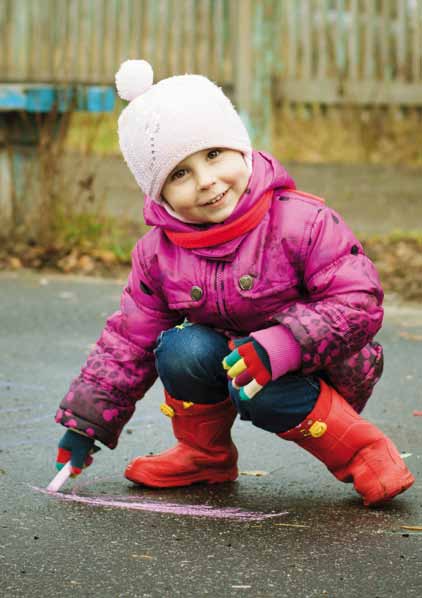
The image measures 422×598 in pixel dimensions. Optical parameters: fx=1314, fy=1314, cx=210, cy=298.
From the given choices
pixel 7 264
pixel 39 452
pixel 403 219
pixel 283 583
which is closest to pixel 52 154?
pixel 7 264

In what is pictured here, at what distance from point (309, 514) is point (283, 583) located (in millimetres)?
466

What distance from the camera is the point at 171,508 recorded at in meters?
3.03

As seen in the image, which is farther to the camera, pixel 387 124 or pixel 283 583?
pixel 387 124

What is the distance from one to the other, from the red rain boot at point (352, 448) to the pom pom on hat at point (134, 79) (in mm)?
800

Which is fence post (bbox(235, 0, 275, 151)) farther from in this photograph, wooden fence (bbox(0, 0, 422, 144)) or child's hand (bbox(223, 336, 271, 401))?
child's hand (bbox(223, 336, 271, 401))

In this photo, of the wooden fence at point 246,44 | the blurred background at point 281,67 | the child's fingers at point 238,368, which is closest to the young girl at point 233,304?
the child's fingers at point 238,368

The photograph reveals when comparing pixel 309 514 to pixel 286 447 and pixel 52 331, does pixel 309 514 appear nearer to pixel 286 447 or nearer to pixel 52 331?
pixel 286 447

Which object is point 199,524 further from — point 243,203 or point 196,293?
point 243,203

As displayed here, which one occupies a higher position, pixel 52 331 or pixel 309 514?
pixel 309 514

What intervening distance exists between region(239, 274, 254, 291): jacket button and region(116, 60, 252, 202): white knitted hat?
0.95 ft

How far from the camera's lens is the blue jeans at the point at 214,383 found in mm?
2936

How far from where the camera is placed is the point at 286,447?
359 cm

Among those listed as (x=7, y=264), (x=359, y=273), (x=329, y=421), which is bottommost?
(x=7, y=264)

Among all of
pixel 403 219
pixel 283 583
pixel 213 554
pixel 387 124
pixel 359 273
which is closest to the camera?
pixel 283 583
